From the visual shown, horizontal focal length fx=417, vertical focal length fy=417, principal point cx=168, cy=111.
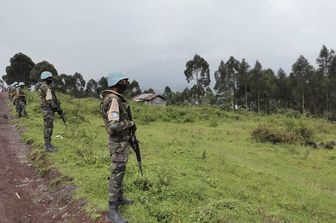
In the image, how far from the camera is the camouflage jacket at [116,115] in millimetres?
6617

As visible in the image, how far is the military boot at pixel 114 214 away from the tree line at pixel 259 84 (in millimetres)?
58588

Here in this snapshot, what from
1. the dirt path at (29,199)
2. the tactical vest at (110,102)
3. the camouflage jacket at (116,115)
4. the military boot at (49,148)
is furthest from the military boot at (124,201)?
the military boot at (49,148)

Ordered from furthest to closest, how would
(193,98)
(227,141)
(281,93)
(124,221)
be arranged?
(193,98), (281,93), (227,141), (124,221)

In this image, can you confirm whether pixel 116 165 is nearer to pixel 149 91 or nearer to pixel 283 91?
pixel 283 91

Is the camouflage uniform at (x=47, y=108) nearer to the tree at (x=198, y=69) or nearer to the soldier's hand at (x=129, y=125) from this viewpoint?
the soldier's hand at (x=129, y=125)

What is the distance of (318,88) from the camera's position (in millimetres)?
67812

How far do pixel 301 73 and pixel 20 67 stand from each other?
4676cm

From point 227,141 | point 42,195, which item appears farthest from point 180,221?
point 227,141

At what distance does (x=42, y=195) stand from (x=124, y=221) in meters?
3.45

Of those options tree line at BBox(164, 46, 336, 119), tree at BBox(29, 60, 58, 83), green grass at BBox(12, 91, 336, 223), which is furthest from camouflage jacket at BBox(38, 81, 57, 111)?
tree line at BBox(164, 46, 336, 119)

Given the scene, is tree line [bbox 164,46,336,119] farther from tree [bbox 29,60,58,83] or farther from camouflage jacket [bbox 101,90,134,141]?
camouflage jacket [bbox 101,90,134,141]

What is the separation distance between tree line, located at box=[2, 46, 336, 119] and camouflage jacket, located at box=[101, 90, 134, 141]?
58437 mm

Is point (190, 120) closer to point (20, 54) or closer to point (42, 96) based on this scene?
point (42, 96)

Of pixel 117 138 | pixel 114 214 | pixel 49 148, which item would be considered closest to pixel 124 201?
pixel 114 214
